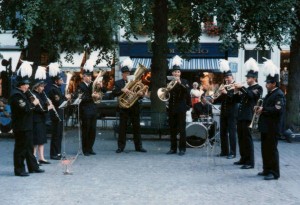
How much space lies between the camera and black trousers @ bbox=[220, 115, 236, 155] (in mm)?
15516

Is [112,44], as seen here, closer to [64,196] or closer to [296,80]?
[296,80]

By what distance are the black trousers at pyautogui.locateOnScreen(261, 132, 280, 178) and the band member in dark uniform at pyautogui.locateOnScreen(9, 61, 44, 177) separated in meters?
4.53

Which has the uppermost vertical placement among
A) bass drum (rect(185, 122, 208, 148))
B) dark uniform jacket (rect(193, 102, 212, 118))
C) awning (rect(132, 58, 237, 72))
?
awning (rect(132, 58, 237, 72))

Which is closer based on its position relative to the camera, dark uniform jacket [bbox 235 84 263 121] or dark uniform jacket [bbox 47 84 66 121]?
dark uniform jacket [bbox 235 84 263 121]

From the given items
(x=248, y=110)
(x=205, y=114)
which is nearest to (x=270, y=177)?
(x=248, y=110)

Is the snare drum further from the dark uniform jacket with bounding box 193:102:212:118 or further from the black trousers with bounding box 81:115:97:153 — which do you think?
the black trousers with bounding box 81:115:97:153

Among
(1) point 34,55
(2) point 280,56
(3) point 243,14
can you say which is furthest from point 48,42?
(2) point 280,56

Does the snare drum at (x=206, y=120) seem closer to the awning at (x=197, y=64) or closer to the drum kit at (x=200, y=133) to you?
the drum kit at (x=200, y=133)

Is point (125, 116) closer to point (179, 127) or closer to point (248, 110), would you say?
point (179, 127)

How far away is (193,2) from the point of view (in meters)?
21.1

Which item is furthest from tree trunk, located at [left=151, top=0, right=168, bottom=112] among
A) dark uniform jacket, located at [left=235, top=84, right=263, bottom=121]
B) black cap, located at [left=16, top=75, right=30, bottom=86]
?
black cap, located at [left=16, top=75, right=30, bottom=86]

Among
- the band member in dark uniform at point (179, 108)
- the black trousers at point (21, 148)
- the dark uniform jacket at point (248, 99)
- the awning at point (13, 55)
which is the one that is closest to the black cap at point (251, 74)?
the dark uniform jacket at point (248, 99)

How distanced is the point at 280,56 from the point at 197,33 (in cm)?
1654

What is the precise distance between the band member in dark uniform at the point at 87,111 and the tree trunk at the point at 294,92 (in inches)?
329
